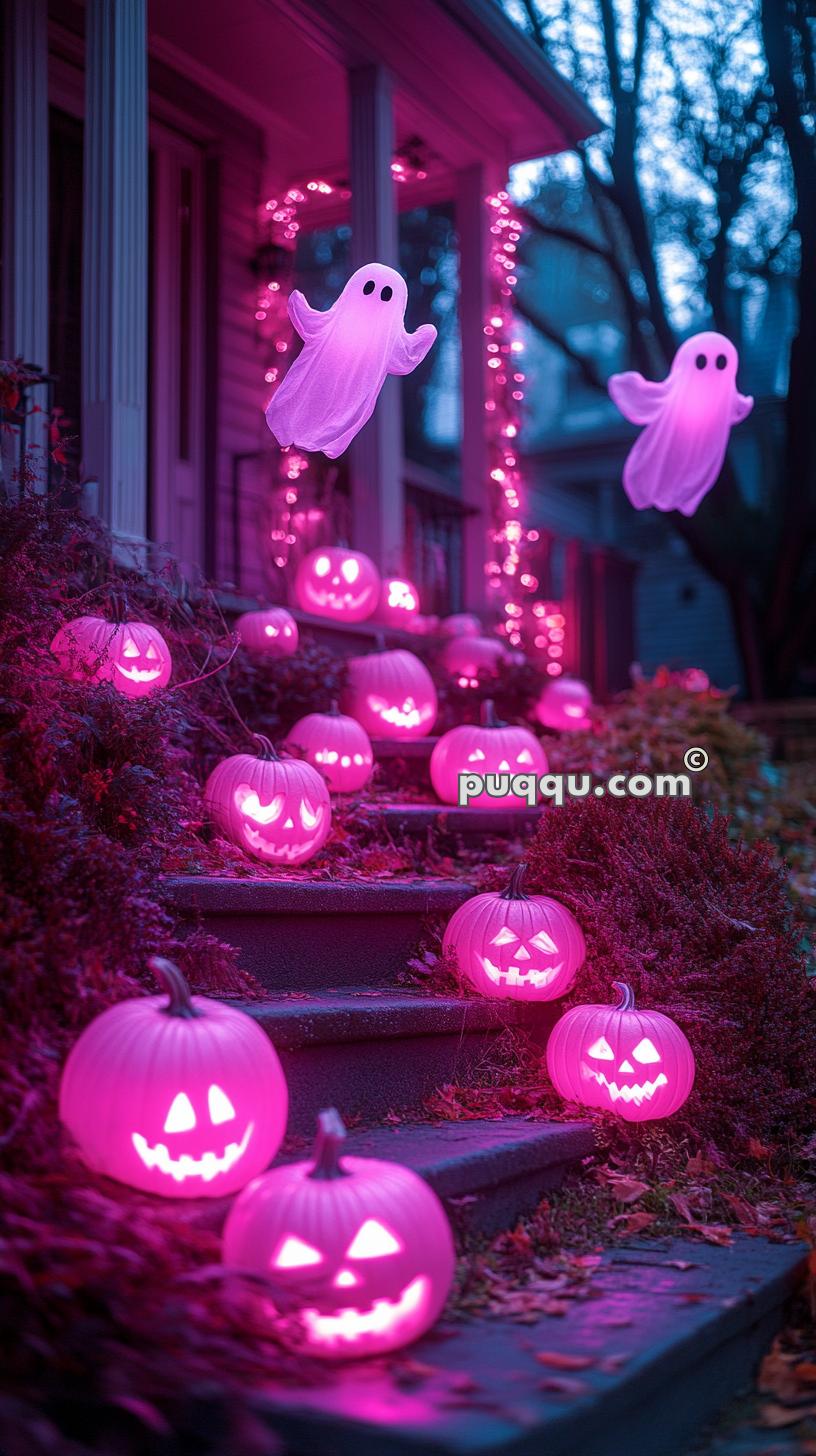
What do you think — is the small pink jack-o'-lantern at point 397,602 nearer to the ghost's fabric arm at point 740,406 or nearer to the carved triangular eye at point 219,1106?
the ghost's fabric arm at point 740,406

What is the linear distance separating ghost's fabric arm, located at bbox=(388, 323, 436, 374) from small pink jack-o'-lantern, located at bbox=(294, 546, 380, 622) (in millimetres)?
2126

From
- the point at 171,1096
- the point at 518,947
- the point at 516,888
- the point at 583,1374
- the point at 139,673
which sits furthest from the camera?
the point at 139,673

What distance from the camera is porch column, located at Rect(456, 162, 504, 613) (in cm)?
819

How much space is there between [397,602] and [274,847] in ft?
10.0

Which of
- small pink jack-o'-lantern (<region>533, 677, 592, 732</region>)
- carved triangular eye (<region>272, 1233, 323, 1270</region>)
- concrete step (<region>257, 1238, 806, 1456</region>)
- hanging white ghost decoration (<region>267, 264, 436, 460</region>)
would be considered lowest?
concrete step (<region>257, 1238, 806, 1456</region>)

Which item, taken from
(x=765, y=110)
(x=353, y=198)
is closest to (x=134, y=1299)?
(x=353, y=198)

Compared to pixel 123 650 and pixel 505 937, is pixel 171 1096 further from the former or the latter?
pixel 123 650

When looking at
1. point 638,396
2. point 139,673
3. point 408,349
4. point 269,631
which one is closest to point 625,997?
point 139,673

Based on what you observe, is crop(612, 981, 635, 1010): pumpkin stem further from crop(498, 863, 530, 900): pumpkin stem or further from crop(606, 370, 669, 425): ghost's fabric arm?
crop(606, 370, 669, 425): ghost's fabric arm

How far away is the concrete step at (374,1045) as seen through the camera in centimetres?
313

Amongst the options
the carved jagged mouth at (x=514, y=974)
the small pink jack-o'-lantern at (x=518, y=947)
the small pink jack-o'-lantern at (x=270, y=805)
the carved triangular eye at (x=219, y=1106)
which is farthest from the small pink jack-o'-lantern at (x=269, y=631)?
the carved triangular eye at (x=219, y=1106)

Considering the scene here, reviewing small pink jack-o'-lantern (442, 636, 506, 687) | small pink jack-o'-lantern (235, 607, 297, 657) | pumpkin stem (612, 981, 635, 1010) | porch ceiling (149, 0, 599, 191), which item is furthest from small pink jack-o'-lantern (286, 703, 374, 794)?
porch ceiling (149, 0, 599, 191)

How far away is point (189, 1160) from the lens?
2.55m

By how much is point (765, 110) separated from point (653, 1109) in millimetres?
9622
